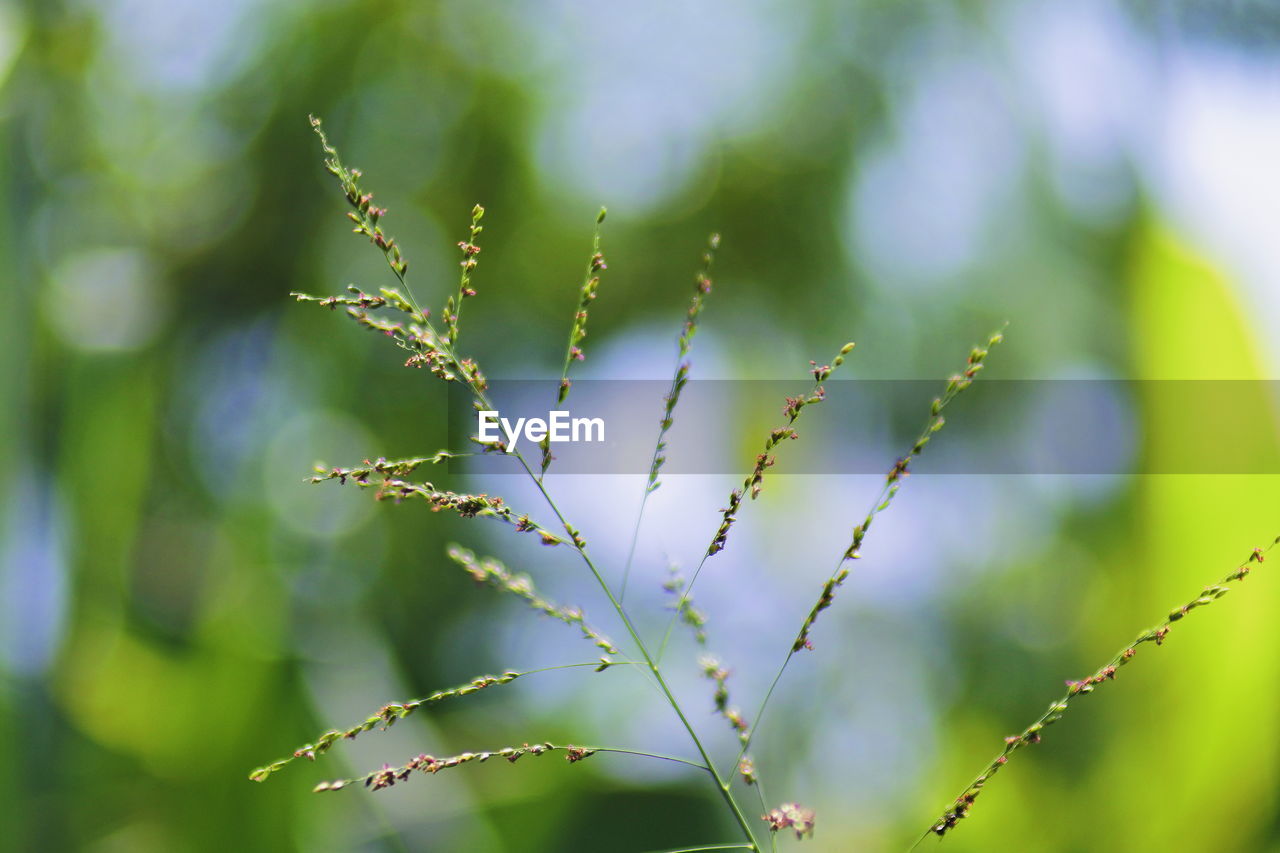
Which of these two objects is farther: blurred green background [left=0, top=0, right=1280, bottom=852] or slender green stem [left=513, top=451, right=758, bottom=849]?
blurred green background [left=0, top=0, right=1280, bottom=852]

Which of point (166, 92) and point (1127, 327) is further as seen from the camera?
point (166, 92)

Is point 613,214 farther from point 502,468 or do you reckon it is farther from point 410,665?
point 410,665

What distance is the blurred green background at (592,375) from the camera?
151cm

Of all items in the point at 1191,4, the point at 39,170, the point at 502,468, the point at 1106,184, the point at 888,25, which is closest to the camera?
the point at 502,468

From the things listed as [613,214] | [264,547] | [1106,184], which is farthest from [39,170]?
[1106,184]

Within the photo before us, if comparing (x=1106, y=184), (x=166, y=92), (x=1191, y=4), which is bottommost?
(x=1106, y=184)

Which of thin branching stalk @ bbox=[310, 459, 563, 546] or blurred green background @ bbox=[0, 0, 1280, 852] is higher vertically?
blurred green background @ bbox=[0, 0, 1280, 852]

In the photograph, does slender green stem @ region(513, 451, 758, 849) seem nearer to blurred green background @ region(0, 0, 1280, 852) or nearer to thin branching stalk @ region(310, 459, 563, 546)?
thin branching stalk @ region(310, 459, 563, 546)

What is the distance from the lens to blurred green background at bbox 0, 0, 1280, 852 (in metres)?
1.51

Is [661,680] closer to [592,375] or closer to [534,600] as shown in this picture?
[534,600]

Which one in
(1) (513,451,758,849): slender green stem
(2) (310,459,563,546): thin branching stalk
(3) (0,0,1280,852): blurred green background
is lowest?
(1) (513,451,758,849): slender green stem

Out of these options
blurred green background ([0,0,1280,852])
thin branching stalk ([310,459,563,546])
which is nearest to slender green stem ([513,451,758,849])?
thin branching stalk ([310,459,563,546])

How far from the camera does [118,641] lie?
5.43 ft

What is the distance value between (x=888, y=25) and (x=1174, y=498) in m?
1.21
